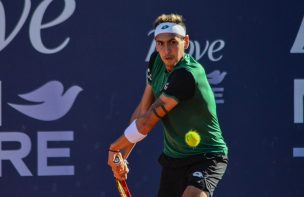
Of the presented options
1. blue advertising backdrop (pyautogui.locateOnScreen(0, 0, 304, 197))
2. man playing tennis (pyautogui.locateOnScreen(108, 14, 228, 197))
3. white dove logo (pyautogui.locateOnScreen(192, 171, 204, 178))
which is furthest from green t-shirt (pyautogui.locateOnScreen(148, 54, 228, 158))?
blue advertising backdrop (pyautogui.locateOnScreen(0, 0, 304, 197))

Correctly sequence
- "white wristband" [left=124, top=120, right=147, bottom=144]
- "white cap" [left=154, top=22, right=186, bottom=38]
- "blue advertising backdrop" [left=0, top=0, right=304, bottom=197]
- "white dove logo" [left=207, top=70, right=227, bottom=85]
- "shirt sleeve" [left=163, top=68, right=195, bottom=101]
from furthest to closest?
"white dove logo" [left=207, top=70, right=227, bottom=85] → "blue advertising backdrop" [left=0, top=0, right=304, bottom=197] → "white cap" [left=154, top=22, right=186, bottom=38] → "white wristband" [left=124, top=120, right=147, bottom=144] → "shirt sleeve" [left=163, top=68, right=195, bottom=101]

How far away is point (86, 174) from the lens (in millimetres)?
6016

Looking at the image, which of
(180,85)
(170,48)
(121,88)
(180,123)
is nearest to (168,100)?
(180,85)

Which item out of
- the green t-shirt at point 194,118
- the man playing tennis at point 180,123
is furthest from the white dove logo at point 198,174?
the green t-shirt at point 194,118

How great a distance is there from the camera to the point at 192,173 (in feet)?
14.4

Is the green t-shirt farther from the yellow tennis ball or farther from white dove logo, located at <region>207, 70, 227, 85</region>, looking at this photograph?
white dove logo, located at <region>207, 70, 227, 85</region>

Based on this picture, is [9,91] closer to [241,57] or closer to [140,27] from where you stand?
[140,27]

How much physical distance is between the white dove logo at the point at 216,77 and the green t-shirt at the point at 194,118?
154 cm

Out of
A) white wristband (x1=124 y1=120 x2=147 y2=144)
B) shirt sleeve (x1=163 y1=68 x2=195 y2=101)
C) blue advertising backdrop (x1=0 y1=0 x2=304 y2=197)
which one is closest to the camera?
shirt sleeve (x1=163 y1=68 x2=195 y2=101)

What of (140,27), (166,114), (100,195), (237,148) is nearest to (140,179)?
(100,195)

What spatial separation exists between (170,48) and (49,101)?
1.80 m

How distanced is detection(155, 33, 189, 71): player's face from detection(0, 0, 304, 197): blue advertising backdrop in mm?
1535

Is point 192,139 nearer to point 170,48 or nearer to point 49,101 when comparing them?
point 170,48

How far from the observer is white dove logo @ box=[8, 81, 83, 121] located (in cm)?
590
